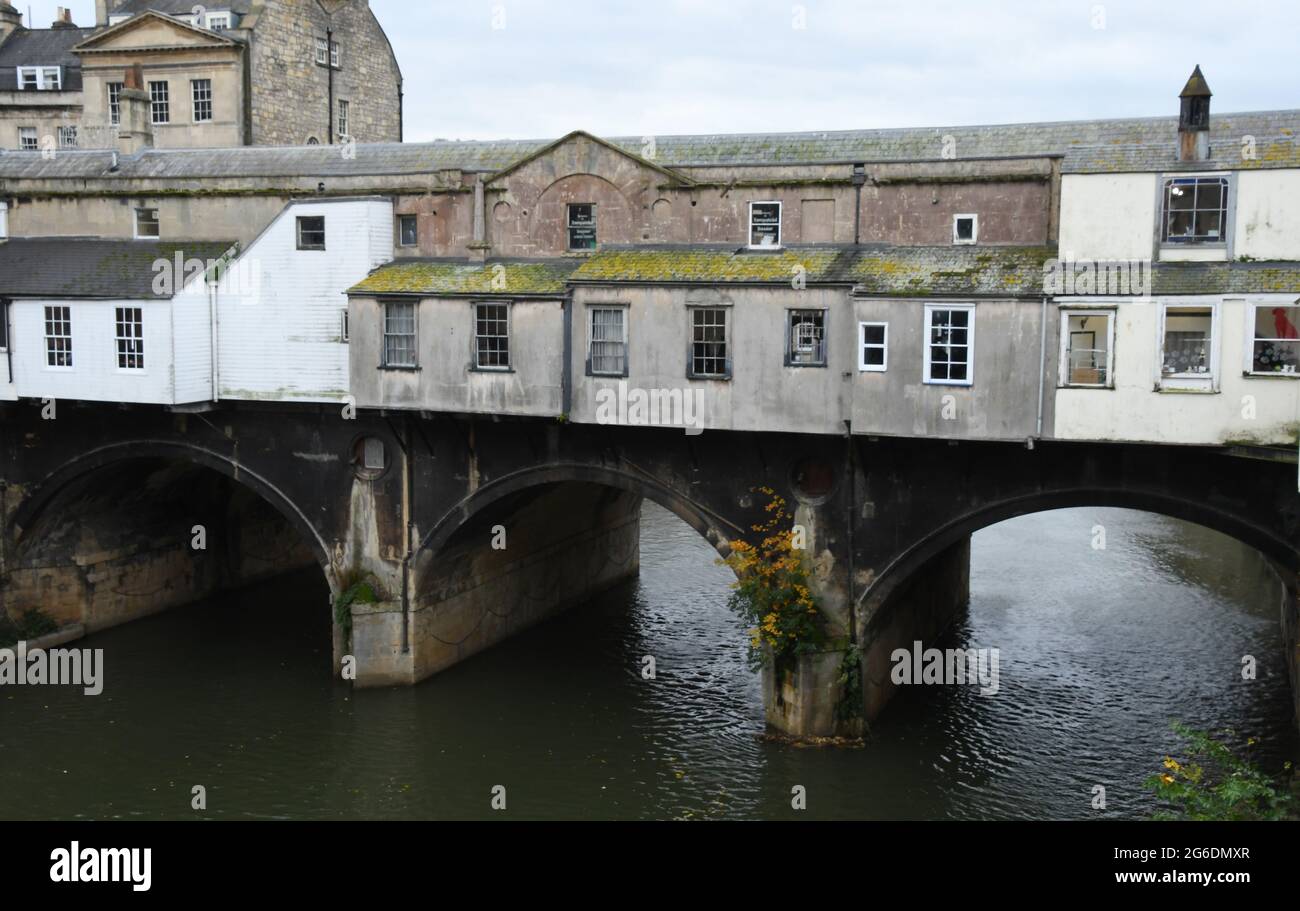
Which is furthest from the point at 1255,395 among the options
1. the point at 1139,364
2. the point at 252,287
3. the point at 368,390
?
the point at 252,287

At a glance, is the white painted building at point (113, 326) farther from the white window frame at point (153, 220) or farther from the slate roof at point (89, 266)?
the white window frame at point (153, 220)

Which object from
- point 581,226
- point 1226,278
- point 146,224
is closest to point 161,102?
point 146,224

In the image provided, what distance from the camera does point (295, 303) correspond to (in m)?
32.1

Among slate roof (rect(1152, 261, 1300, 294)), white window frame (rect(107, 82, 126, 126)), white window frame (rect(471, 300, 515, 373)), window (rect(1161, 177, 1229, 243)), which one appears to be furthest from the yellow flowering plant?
white window frame (rect(107, 82, 126, 126))

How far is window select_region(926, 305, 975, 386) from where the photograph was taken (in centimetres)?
2525

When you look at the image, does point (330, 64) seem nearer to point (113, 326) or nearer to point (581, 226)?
point (113, 326)

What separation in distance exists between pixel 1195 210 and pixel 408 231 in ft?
58.2

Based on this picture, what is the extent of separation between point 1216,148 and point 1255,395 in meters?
4.78

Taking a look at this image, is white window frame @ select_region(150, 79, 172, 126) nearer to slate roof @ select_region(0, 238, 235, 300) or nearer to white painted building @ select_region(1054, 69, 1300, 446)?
slate roof @ select_region(0, 238, 235, 300)

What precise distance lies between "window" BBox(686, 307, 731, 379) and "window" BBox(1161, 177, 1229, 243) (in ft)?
28.4

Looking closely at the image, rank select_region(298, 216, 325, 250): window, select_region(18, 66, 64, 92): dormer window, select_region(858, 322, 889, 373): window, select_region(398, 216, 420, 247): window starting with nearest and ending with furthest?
select_region(858, 322, 889, 373): window < select_region(398, 216, 420, 247): window < select_region(298, 216, 325, 250): window < select_region(18, 66, 64, 92): dormer window

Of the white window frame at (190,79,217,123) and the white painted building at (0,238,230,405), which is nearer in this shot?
the white painted building at (0,238,230,405)

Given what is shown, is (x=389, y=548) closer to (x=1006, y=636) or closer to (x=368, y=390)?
(x=368, y=390)

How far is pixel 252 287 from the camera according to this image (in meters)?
32.5
